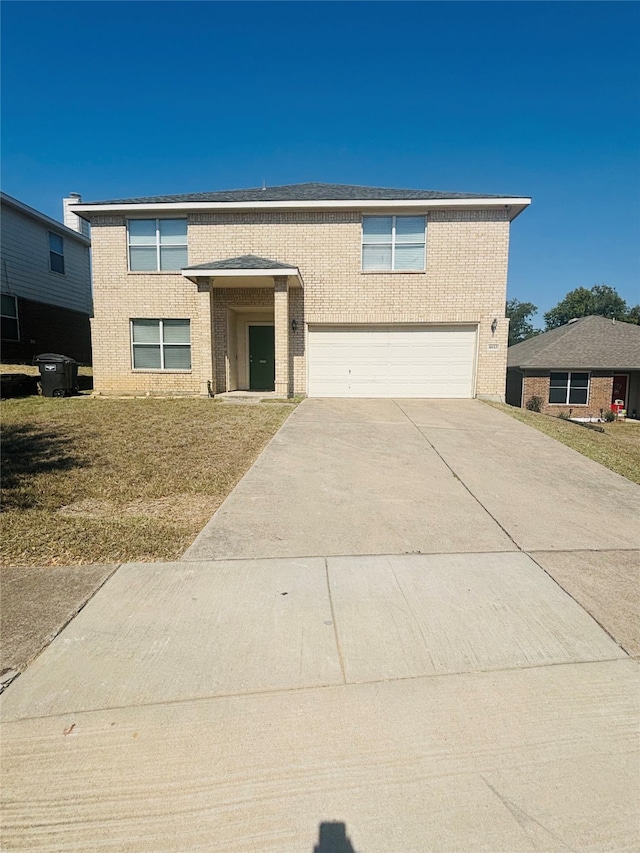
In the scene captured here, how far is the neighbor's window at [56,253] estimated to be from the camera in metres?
20.3

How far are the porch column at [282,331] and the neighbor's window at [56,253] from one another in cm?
1293

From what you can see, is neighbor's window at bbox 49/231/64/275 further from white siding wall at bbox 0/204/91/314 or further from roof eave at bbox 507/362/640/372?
roof eave at bbox 507/362/640/372

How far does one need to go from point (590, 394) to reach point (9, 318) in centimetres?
2873

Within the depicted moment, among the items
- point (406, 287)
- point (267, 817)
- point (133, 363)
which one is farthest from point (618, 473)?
point (133, 363)

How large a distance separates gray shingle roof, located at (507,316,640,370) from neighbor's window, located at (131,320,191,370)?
19.7 metres

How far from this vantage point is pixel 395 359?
14.5 m

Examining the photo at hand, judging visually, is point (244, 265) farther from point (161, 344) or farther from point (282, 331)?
point (161, 344)

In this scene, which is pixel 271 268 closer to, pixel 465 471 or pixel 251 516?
pixel 465 471

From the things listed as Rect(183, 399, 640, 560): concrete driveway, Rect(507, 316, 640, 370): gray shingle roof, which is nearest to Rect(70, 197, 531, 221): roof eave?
Rect(183, 399, 640, 560): concrete driveway

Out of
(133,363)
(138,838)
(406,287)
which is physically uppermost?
(406,287)

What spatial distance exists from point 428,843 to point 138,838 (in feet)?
3.51

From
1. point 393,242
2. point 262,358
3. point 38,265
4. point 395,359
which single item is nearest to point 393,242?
point 393,242

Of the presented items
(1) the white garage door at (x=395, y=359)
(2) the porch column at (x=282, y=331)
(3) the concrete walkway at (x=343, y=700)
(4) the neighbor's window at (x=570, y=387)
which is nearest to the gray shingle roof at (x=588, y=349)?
(4) the neighbor's window at (x=570, y=387)

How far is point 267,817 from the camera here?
1771 mm
